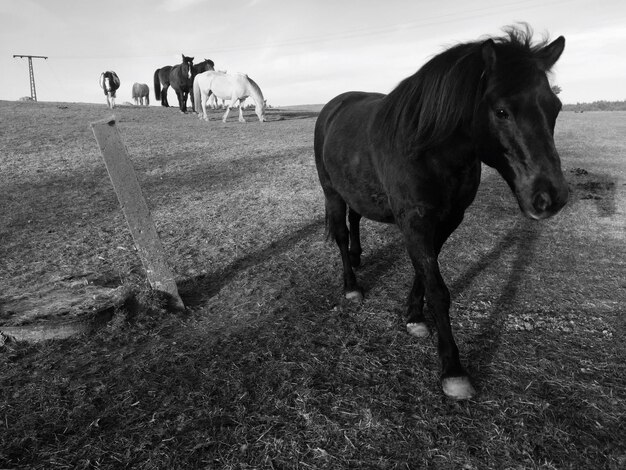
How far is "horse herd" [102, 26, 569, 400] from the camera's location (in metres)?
2.27

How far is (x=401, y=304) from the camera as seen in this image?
3.77 meters

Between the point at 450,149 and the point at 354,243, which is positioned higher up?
the point at 450,149

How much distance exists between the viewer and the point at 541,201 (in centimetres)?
227

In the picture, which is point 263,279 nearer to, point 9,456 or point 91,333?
point 91,333

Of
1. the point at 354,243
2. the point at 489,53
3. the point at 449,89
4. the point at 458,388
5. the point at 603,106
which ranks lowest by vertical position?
the point at 458,388

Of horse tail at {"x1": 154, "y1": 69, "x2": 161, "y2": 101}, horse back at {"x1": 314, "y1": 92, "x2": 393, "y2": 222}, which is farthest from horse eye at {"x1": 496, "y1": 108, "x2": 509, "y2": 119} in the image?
horse tail at {"x1": 154, "y1": 69, "x2": 161, "y2": 101}

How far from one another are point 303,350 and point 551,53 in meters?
2.47

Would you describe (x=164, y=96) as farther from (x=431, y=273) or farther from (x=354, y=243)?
(x=431, y=273)

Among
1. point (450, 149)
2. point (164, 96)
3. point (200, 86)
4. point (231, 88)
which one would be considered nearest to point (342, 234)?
point (450, 149)

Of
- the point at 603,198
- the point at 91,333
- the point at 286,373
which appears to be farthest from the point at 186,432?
the point at 603,198

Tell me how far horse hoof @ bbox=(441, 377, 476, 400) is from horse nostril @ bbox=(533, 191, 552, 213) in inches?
43.1

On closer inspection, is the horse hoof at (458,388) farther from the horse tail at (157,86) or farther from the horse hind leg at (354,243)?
the horse tail at (157,86)

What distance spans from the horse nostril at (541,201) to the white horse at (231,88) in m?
16.2

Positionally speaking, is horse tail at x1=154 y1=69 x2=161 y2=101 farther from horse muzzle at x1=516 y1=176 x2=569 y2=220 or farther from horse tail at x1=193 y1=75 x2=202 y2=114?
horse muzzle at x1=516 y1=176 x2=569 y2=220
